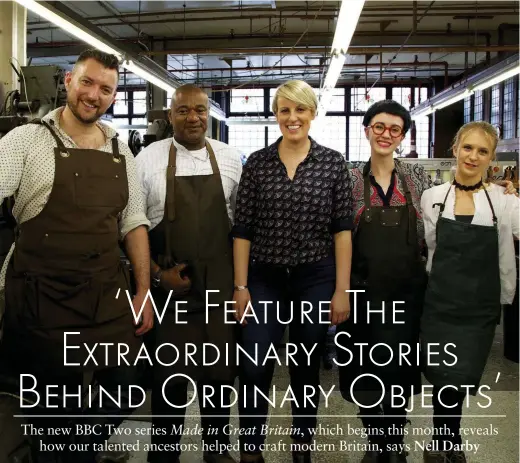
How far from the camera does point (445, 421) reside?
2.17 metres

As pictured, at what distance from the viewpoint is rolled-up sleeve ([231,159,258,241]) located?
2.08m

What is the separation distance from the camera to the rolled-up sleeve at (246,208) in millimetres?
2076

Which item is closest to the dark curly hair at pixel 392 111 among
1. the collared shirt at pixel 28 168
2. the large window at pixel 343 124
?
the collared shirt at pixel 28 168

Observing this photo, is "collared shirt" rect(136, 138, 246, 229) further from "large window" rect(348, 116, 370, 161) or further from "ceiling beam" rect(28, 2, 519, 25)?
"large window" rect(348, 116, 370, 161)

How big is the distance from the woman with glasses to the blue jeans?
0.16 metres

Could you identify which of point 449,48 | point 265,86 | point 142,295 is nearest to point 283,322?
point 142,295

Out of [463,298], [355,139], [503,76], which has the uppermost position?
[355,139]

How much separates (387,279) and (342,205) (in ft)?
1.12

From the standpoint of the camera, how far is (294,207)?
2035 mm

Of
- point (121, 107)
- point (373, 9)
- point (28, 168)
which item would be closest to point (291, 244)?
point (28, 168)

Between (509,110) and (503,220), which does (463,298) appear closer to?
(503,220)

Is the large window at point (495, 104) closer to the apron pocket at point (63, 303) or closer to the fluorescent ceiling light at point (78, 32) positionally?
the fluorescent ceiling light at point (78, 32)

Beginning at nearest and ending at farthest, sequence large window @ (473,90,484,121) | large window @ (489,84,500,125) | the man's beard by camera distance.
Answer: the man's beard
large window @ (489,84,500,125)
large window @ (473,90,484,121)

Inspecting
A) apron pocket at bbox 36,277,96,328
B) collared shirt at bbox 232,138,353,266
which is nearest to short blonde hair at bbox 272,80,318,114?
collared shirt at bbox 232,138,353,266
